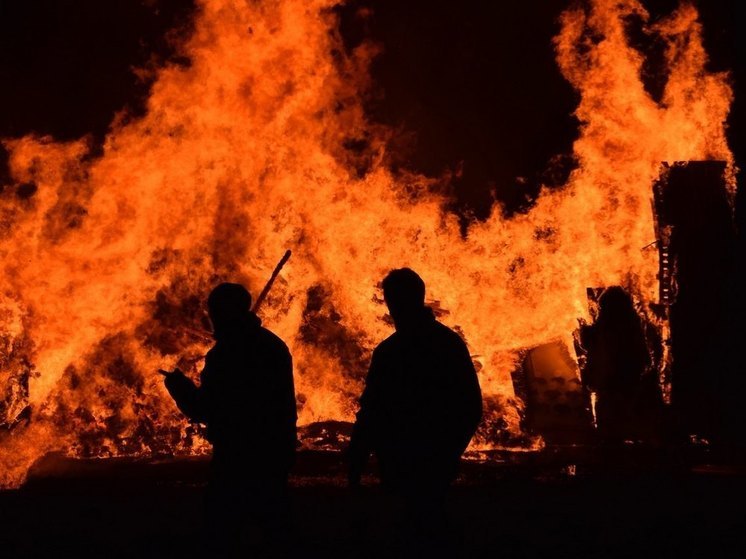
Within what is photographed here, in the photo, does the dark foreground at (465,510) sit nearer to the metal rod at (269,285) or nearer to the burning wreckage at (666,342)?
the burning wreckage at (666,342)

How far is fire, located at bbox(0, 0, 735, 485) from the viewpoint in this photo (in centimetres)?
617

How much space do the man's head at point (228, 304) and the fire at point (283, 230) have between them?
301 cm

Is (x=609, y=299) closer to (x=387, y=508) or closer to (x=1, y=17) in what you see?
(x=387, y=508)

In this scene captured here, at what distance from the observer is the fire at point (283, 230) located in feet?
20.2

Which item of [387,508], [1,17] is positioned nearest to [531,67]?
[387,508]

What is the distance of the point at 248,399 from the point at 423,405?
2.94ft

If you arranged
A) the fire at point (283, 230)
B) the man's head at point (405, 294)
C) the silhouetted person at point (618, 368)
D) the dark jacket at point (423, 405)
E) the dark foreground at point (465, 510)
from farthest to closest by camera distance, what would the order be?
1. the fire at point (283, 230)
2. the silhouetted person at point (618, 368)
3. the dark foreground at point (465, 510)
4. the man's head at point (405, 294)
5. the dark jacket at point (423, 405)

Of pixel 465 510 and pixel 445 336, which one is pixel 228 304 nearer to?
pixel 445 336

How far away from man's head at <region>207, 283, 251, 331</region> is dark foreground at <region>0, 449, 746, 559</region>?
124 cm

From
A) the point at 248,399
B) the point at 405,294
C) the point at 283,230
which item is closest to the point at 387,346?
the point at 405,294

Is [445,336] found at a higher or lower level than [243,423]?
higher

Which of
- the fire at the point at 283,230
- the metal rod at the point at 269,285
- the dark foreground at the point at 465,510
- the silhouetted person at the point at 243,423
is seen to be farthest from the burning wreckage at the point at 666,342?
the silhouetted person at the point at 243,423

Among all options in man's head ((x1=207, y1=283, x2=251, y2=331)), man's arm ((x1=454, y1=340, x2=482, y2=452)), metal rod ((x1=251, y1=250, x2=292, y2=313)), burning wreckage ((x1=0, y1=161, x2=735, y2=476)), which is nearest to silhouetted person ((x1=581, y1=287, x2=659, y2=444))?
burning wreckage ((x1=0, y1=161, x2=735, y2=476))

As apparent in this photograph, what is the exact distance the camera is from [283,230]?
6.64m
